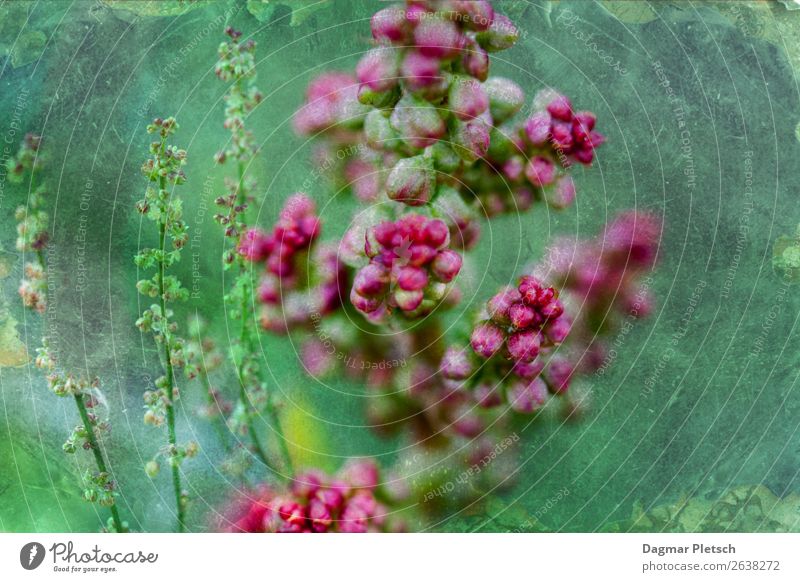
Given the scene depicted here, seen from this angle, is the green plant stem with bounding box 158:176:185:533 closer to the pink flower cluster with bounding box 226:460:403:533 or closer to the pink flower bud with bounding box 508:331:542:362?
the pink flower cluster with bounding box 226:460:403:533

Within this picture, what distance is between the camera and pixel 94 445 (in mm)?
711

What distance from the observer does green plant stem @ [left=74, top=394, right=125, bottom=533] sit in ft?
2.33

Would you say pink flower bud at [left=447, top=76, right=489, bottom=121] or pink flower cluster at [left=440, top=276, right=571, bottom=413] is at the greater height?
pink flower bud at [left=447, top=76, right=489, bottom=121]

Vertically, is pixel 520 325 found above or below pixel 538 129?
below

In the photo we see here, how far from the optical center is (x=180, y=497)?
72 cm

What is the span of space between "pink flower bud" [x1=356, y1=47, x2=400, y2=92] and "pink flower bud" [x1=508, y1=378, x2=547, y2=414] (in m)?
0.35

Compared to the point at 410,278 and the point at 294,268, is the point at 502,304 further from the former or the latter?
the point at 294,268

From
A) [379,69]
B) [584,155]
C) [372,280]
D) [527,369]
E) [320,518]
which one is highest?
[379,69]

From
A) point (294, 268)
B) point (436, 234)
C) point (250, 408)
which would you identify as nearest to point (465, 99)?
point (436, 234)

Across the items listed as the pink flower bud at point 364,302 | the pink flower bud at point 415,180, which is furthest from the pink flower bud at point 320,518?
the pink flower bud at point 415,180

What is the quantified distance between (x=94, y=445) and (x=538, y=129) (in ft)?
1.96

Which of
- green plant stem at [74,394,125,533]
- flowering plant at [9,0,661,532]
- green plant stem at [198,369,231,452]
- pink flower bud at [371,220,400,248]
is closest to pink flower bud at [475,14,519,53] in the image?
flowering plant at [9,0,661,532]

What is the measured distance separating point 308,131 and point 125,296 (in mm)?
270

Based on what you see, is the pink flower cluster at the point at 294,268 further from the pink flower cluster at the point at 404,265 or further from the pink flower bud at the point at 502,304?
the pink flower bud at the point at 502,304
